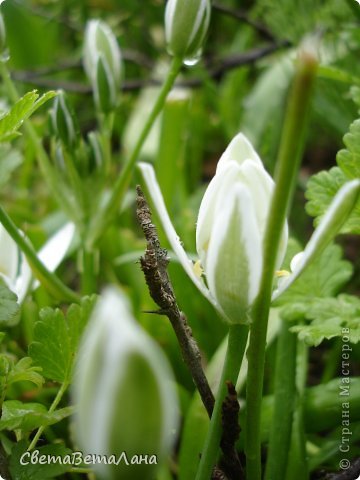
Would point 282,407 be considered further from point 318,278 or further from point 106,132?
point 106,132

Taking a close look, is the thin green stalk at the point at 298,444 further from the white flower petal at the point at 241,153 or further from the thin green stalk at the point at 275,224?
the white flower petal at the point at 241,153

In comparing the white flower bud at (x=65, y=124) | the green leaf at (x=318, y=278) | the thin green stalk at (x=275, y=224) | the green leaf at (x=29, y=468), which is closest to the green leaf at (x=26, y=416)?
the green leaf at (x=29, y=468)

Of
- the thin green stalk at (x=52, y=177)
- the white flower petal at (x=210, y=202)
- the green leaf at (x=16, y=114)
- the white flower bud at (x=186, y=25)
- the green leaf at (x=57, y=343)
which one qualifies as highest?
the white flower bud at (x=186, y=25)

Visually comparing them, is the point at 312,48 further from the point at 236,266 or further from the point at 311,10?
the point at 311,10

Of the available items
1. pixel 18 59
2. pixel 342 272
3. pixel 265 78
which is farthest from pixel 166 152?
pixel 18 59

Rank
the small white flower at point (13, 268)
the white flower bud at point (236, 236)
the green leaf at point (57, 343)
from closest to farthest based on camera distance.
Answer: the white flower bud at point (236, 236) → the green leaf at point (57, 343) → the small white flower at point (13, 268)

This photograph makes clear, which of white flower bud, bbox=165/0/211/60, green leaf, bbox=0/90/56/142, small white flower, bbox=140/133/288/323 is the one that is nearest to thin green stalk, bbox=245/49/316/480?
small white flower, bbox=140/133/288/323

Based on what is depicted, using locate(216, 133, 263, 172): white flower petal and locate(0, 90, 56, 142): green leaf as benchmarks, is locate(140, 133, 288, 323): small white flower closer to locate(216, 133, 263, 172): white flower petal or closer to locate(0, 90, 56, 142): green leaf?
locate(216, 133, 263, 172): white flower petal
